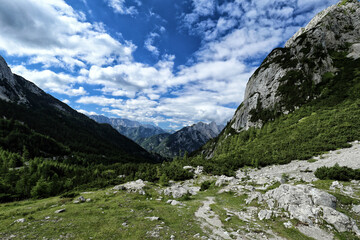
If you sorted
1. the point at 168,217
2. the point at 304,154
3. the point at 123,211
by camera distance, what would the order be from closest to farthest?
the point at 168,217 → the point at 123,211 → the point at 304,154

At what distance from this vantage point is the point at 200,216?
18062 mm

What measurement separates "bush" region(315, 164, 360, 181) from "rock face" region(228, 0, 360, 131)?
251 feet

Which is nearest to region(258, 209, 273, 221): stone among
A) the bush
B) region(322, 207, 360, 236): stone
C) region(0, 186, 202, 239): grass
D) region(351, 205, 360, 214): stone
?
region(322, 207, 360, 236): stone

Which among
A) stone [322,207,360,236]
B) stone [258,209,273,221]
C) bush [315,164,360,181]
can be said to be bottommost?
stone [258,209,273,221]

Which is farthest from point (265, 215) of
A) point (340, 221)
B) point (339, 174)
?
point (339, 174)

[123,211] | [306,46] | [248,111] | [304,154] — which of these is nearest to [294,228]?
[123,211]

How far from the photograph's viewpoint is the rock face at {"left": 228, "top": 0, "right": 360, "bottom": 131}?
9525 cm

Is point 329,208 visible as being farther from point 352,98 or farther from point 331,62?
point 331,62

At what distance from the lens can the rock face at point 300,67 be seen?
95250mm

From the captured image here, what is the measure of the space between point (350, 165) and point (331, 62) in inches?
4352

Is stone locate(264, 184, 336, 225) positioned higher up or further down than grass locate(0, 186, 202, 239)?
higher up

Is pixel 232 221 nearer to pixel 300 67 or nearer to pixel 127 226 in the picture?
pixel 127 226

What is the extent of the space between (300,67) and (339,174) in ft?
368

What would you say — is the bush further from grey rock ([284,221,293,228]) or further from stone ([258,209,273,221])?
grey rock ([284,221,293,228])
